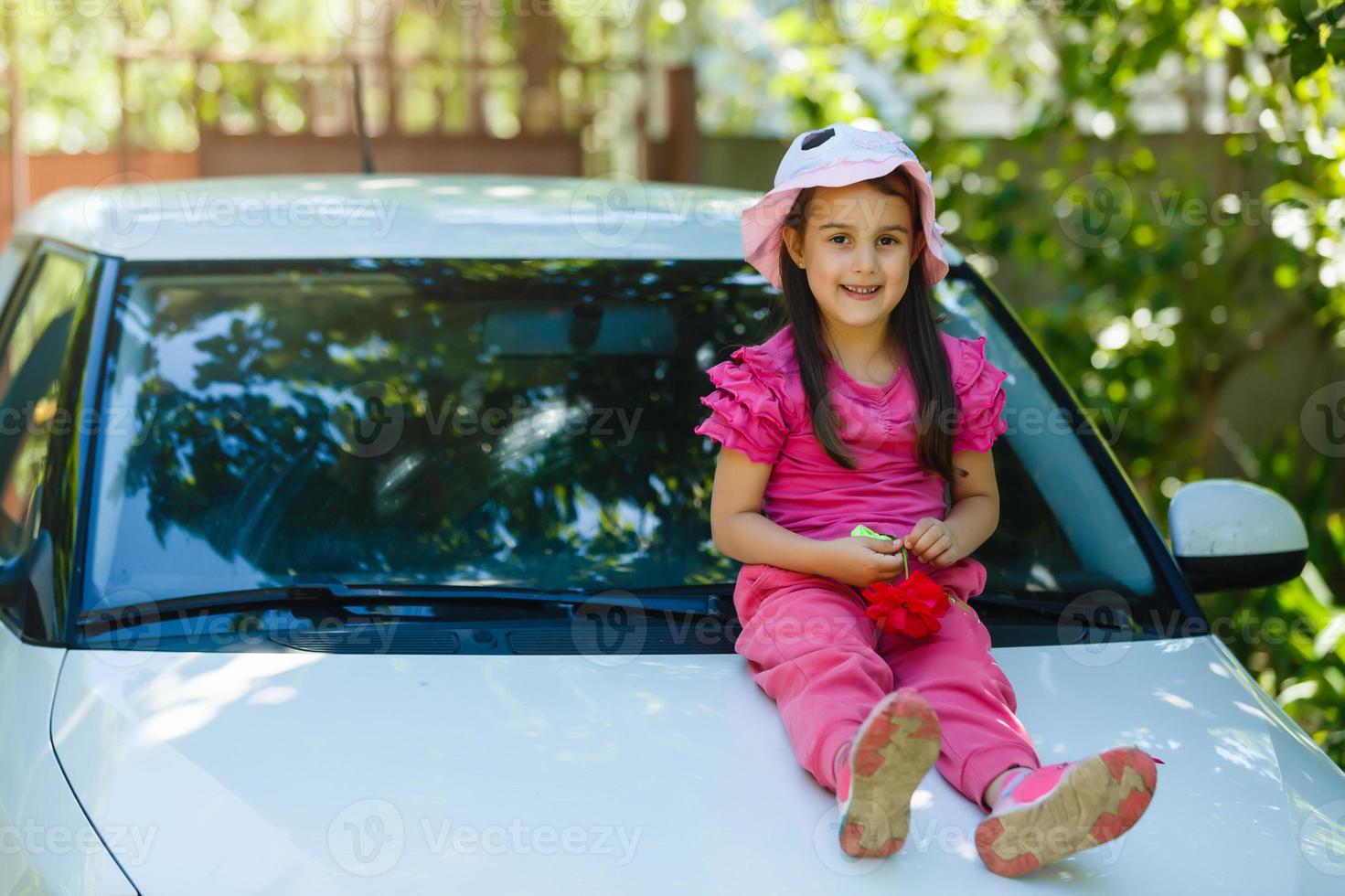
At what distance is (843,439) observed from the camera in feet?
8.27

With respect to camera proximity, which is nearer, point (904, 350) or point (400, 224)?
point (904, 350)

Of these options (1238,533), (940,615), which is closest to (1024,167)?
(1238,533)

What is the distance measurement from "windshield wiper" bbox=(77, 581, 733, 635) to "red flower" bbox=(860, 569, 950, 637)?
29cm

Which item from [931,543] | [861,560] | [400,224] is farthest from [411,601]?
[400,224]

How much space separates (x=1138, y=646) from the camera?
256 cm

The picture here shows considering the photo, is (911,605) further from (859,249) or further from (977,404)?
(859,249)

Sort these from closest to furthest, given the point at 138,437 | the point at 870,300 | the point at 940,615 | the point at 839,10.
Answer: the point at 940,615
the point at 870,300
the point at 138,437
the point at 839,10

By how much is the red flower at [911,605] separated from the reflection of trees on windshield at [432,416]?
1.18ft

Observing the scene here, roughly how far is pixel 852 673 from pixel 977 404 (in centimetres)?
60

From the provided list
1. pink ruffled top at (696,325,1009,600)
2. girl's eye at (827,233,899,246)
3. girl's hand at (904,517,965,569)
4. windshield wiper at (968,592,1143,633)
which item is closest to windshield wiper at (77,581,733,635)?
pink ruffled top at (696,325,1009,600)

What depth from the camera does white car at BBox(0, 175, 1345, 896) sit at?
6.41 feet

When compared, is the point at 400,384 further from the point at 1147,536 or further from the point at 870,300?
the point at 1147,536

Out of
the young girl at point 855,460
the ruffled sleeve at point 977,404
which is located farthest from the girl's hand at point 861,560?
the ruffled sleeve at point 977,404

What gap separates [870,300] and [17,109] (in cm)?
671
